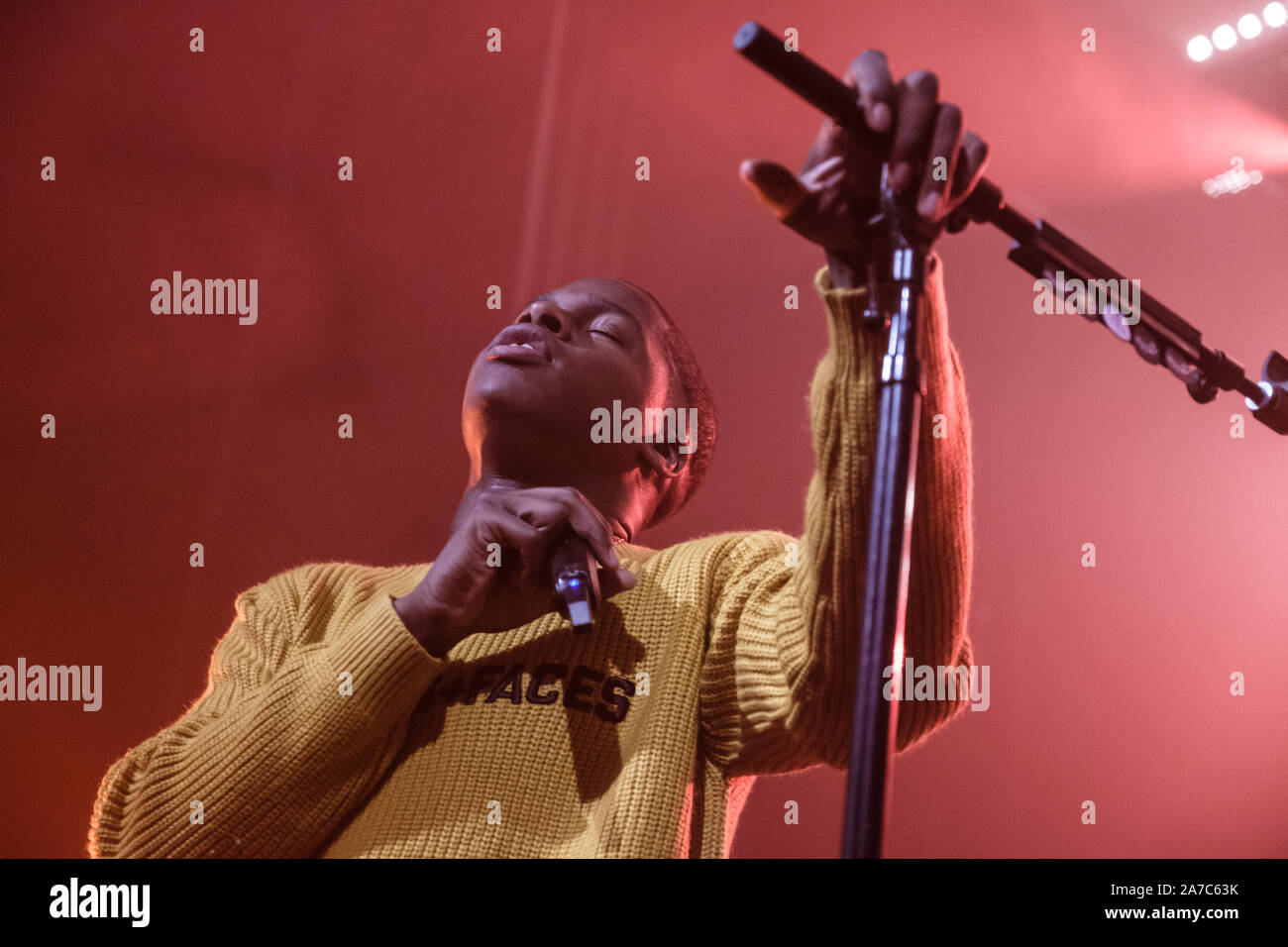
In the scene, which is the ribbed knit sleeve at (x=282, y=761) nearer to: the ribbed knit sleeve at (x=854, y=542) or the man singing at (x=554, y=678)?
the man singing at (x=554, y=678)

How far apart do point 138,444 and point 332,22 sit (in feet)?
3.32

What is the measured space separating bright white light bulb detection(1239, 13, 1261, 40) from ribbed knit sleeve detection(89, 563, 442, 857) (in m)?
2.51

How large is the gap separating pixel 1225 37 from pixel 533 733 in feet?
8.10

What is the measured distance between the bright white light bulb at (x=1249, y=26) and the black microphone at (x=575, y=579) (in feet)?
7.84

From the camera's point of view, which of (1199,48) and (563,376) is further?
(1199,48)

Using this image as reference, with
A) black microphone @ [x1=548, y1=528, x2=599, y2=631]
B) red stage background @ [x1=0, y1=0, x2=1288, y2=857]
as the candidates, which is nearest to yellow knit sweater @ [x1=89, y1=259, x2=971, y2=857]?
black microphone @ [x1=548, y1=528, x2=599, y2=631]

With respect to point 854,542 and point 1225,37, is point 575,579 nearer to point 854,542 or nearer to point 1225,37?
point 854,542

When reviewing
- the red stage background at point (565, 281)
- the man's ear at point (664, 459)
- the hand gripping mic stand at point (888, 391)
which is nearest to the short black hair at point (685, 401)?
the man's ear at point (664, 459)

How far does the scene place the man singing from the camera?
3.16ft

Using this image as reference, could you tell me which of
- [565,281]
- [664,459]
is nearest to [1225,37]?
[565,281]

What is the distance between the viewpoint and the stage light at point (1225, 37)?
2635 millimetres

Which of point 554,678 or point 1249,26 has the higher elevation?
point 1249,26

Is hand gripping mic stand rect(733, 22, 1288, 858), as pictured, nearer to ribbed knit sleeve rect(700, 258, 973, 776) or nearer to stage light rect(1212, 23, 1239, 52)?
ribbed knit sleeve rect(700, 258, 973, 776)

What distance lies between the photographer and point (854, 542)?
95cm
